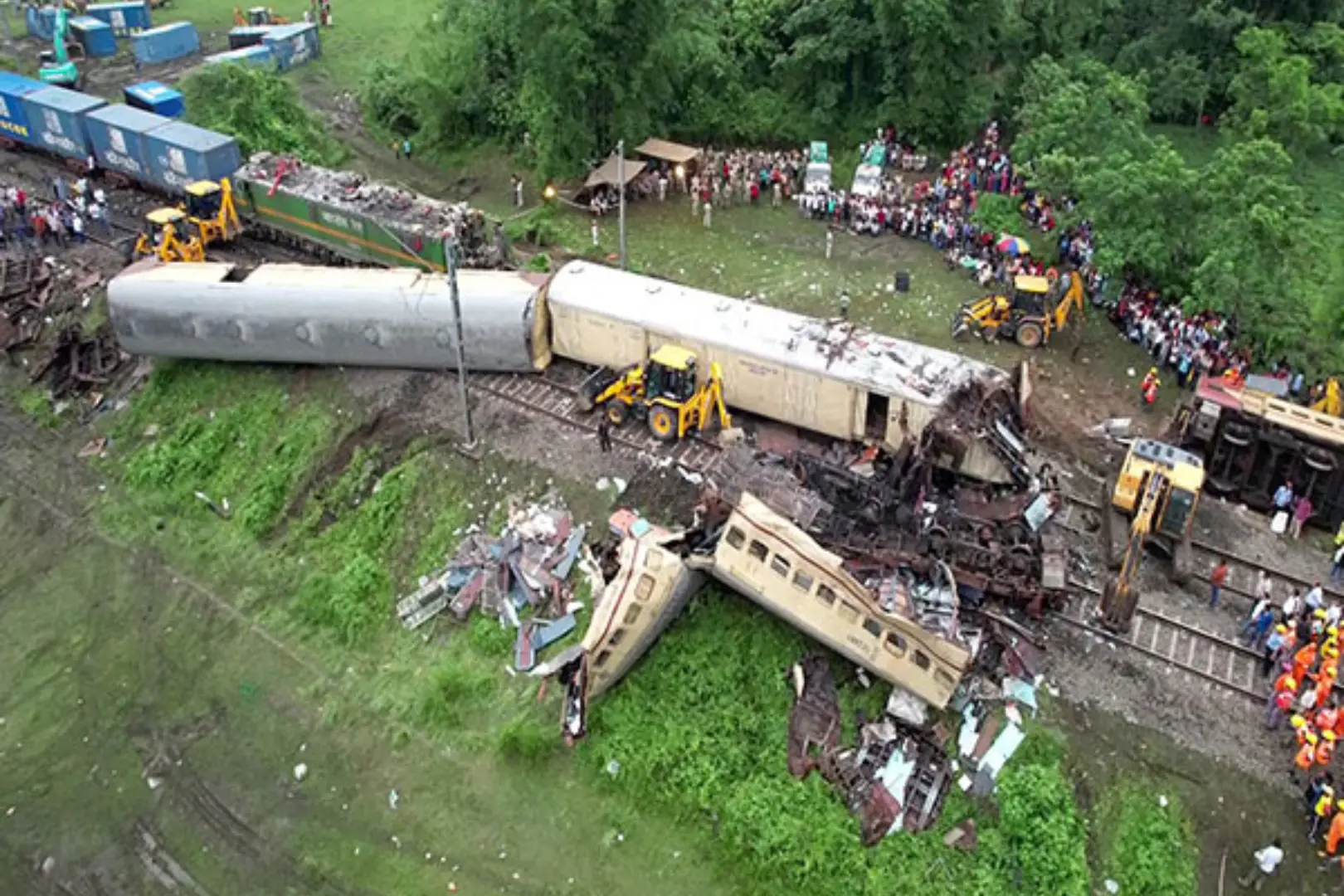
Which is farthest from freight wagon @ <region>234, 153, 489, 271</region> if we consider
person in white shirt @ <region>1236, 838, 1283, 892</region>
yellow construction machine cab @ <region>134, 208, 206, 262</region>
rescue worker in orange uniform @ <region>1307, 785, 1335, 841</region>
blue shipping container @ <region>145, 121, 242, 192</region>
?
rescue worker in orange uniform @ <region>1307, 785, 1335, 841</region>

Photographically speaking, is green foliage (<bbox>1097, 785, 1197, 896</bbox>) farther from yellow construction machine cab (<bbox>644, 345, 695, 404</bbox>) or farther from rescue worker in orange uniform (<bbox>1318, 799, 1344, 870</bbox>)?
yellow construction machine cab (<bbox>644, 345, 695, 404</bbox>)

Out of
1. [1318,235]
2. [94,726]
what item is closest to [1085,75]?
[1318,235]

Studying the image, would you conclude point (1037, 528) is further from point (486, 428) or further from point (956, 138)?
point (956, 138)

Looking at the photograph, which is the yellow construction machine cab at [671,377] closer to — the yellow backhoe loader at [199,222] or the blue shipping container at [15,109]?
the yellow backhoe loader at [199,222]

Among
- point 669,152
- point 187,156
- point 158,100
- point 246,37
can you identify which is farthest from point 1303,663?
point 246,37

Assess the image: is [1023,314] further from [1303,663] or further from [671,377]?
[1303,663]

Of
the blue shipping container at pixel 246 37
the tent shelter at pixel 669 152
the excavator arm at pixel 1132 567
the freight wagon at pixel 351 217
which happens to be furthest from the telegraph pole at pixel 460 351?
the blue shipping container at pixel 246 37
